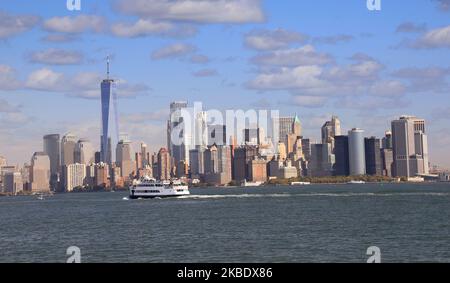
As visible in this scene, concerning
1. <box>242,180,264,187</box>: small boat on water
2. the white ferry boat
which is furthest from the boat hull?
<box>242,180,264,187</box>: small boat on water

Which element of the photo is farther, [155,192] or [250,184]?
[250,184]

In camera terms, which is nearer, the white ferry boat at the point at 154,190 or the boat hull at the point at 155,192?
the boat hull at the point at 155,192

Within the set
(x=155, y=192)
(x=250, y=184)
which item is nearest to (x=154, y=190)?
(x=155, y=192)

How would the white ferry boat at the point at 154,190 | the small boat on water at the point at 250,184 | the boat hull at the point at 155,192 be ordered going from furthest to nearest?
the small boat on water at the point at 250,184 → the white ferry boat at the point at 154,190 → the boat hull at the point at 155,192

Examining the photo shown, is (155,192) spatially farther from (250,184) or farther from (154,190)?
(250,184)

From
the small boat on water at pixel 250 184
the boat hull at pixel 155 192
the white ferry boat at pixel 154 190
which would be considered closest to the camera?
the boat hull at pixel 155 192

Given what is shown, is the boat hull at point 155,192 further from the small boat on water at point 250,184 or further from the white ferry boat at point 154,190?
the small boat on water at point 250,184

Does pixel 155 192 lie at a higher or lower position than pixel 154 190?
lower

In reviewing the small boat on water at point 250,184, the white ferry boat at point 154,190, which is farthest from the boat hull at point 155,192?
the small boat on water at point 250,184

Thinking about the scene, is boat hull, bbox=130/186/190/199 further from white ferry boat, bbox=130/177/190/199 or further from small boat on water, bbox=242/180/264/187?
small boat on water, bbox=242/180/264/187

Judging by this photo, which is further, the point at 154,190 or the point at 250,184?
the point at 250,184
